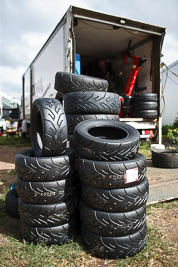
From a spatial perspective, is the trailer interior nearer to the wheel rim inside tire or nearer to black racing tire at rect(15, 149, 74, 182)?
the wheel rim inside tire

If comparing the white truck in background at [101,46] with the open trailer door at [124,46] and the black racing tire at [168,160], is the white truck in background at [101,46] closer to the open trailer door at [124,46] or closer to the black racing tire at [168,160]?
the open trailer door at [124,46]

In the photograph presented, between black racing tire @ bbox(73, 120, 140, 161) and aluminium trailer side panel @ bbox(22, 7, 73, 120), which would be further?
aluminium trailer side panel @ bbox(22, 7, 73, 120)

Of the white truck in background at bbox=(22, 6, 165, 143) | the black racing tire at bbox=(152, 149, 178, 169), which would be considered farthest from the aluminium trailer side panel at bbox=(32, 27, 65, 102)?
the black racing tire at bbox=(152, 149, 178, 169)

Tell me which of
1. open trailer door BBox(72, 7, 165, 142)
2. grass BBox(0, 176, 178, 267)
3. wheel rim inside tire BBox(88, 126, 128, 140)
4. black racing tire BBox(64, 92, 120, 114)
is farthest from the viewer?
open trailer door BBox(72, 7, 165, 142)

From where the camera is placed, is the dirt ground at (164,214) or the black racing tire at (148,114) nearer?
the dirt ground at (164,214)

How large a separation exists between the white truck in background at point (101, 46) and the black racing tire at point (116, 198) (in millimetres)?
3608

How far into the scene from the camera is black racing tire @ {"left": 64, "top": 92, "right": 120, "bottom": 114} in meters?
2.44

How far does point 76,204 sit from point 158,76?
210 inches

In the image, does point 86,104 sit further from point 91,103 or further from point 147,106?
point 147,106

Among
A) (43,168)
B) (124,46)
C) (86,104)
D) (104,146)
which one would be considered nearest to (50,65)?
(124,46)

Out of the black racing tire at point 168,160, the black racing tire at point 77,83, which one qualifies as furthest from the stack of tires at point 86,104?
the black racing tire at point 168,160

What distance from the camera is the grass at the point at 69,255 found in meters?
1.57

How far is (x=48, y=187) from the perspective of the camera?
1.78m

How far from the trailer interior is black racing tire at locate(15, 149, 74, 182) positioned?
417cm
